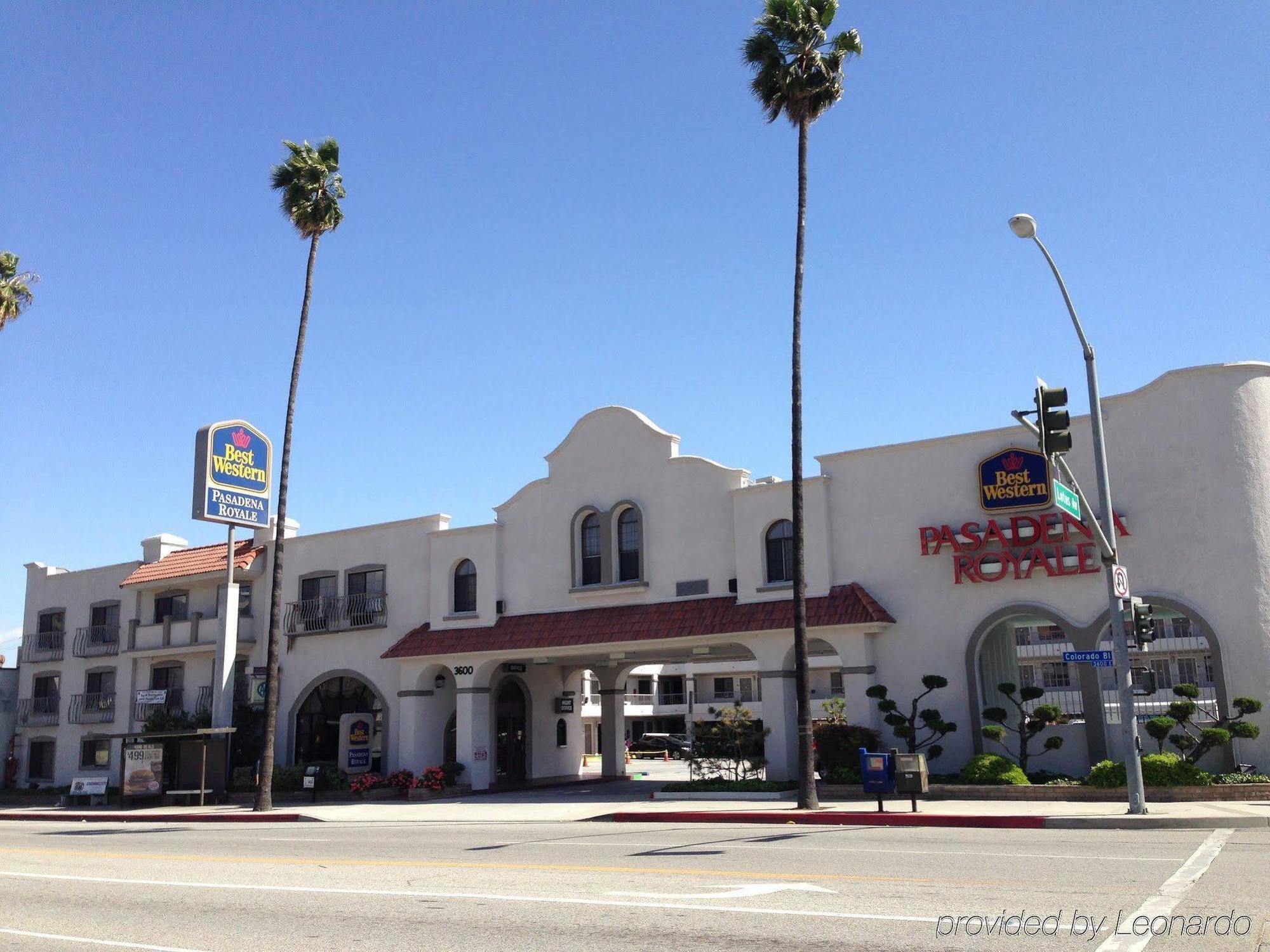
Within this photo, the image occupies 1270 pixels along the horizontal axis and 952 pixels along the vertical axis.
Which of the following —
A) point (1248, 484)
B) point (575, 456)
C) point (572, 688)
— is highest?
point (575, 456)

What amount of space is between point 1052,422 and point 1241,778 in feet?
31.9

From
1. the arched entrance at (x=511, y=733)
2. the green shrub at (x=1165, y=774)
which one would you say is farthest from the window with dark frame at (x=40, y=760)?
the green shrub at (x=1165, y=774)

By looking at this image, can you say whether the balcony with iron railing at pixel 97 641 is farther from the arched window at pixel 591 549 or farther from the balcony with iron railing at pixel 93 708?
the arched window at pixel 591 549

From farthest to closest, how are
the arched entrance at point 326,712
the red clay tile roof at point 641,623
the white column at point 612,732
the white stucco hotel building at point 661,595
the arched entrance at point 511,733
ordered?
the arched entrance at point 326,712, the white column at point 612,732, the arched entrance at point 511,733, the red clay tile roof at point 641,623, the white stucco hotel building at point 661,595

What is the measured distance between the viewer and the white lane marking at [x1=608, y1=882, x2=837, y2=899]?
10.7m

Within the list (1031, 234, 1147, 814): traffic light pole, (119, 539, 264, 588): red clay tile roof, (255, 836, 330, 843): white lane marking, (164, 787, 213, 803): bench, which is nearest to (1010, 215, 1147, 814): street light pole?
(1031, 234, 1147, 814): traffic light pole

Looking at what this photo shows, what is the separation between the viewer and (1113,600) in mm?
18938

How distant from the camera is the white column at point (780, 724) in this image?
26.6 meters

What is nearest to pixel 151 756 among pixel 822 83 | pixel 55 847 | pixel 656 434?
pixel 55 847

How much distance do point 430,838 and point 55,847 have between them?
7291 mm

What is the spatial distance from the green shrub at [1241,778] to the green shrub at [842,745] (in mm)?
6941

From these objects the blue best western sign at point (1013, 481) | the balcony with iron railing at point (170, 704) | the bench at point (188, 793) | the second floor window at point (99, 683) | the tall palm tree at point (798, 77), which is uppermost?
the tall palm tree at point (798, 77)

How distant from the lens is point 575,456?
3256 cm

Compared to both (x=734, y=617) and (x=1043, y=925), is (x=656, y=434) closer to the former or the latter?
(x=734, y=617)
